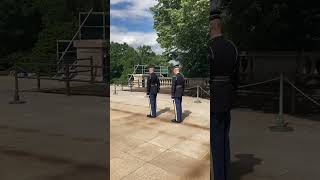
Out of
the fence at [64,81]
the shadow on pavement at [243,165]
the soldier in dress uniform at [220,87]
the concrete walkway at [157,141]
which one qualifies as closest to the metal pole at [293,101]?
the fence at [64,81]

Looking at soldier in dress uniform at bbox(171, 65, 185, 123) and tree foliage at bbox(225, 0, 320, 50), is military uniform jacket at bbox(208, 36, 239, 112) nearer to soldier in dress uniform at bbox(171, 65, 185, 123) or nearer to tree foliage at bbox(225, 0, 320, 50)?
soldier in dress uniform at bbox(171, 65, 185, 123)

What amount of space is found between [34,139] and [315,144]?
376 centimetres

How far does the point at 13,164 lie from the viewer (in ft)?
16.5

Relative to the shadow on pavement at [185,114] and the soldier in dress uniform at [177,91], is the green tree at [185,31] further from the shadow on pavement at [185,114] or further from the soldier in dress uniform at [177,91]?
the shadow on pavement at [185,114]

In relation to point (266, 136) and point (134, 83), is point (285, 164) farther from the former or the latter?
point (134, 83)

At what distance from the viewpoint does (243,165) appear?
480cm

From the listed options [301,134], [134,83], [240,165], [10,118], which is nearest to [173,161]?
[134,83]

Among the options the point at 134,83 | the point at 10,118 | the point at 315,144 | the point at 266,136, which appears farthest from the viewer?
the point at 10,118

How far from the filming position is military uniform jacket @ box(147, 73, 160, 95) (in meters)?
2.79

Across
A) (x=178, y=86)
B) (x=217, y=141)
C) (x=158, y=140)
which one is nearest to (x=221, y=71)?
(x=178, y=86)

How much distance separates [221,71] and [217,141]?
48 centimetres

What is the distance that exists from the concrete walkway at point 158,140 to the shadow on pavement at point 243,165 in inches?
49.0

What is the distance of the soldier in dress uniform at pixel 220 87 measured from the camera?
10.1 feet

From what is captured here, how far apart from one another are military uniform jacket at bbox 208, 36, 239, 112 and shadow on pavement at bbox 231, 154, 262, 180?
1.21m
